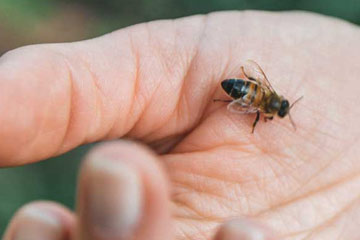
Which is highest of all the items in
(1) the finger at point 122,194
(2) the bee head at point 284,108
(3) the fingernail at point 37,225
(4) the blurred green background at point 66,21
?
(1) the finger at point 122,194

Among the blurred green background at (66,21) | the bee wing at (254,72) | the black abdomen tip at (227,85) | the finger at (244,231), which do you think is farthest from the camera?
the blurred green background at (66,21)

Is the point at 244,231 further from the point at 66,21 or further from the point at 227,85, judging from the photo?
the point at 66,21

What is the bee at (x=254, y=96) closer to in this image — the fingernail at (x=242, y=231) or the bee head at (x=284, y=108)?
the bee head at (x=284, y=108)

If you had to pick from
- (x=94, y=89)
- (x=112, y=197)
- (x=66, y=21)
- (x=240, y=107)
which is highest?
(x=112, y=197)

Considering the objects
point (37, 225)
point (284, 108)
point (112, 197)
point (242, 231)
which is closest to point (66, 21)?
point (284, 108)

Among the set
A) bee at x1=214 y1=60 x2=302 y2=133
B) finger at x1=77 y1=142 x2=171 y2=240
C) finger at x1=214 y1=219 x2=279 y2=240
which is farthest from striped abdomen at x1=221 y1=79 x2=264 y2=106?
finger at x1=77 y1=142 x2=171 y2=240

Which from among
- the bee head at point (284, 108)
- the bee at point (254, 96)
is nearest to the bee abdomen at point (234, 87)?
the bee at point (254, 96)

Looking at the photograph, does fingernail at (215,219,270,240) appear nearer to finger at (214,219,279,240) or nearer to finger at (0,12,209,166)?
finger at (214,219,279,240)
